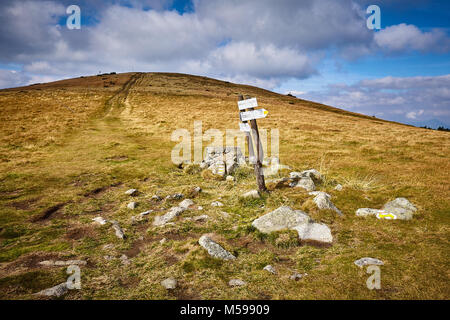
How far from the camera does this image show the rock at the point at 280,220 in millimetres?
7461

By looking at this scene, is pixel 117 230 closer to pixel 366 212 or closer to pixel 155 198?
pixel 155 198

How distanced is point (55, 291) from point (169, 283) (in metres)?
2.30

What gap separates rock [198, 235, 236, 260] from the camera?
6184 millimetres

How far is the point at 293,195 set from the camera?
394 inches

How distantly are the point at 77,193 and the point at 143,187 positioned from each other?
3030 mm

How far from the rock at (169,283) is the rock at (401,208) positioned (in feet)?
24.2

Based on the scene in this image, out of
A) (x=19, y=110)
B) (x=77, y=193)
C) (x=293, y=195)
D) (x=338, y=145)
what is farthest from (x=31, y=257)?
(x=19, y=110)

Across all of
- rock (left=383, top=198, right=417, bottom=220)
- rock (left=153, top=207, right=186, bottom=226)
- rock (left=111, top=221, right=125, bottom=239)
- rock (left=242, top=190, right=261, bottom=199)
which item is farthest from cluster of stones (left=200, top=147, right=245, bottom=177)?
rock (left=383, top=198, right=417, bottom=220)

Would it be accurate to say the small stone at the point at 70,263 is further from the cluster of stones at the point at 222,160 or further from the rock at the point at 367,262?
the cluster of stones at the point at 222,160

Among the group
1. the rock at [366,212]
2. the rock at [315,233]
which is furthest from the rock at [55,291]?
the rock at [366,212]

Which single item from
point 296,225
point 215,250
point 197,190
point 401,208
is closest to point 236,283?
point 215,250

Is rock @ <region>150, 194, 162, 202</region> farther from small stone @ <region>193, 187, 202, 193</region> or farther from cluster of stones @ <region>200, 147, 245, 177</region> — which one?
cluster of stones @ <region>200, 147, 245, 177</region>

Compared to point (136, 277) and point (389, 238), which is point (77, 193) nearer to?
point (136, 277)

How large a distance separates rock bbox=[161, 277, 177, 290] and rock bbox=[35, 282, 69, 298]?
2.01m
